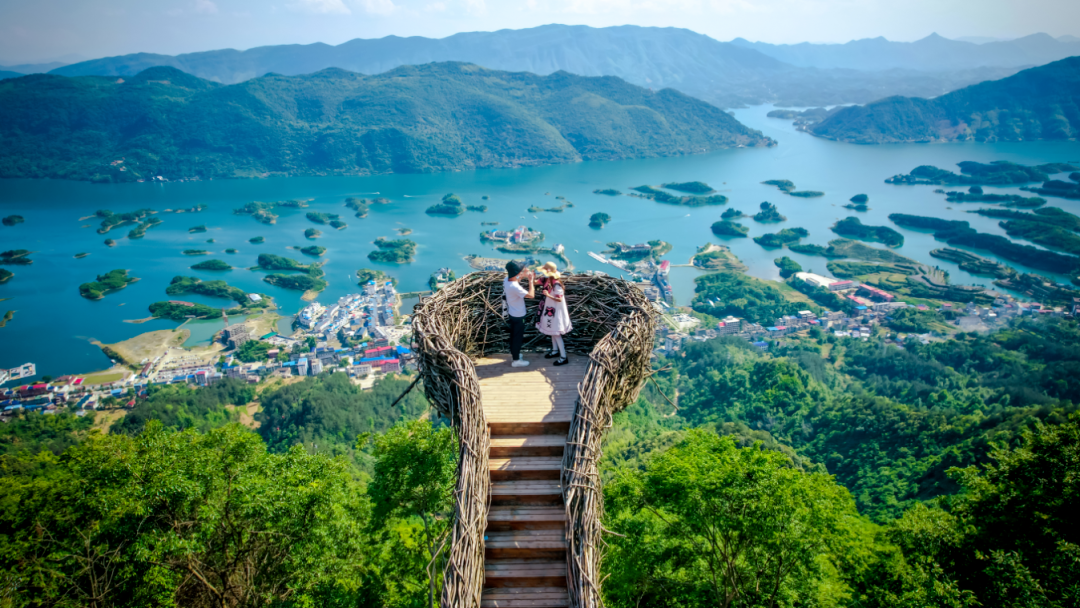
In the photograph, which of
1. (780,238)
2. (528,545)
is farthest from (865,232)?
(528,545)

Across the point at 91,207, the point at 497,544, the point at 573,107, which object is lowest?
the point at 91,207

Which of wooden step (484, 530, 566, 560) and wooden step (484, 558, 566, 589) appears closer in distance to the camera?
wooden step (484, 558, 566, 589)

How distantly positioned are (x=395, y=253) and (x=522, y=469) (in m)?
61.5

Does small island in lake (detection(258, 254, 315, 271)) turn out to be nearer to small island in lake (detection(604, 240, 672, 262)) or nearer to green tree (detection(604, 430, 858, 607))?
small island in lake (detection(604, 240, 672, 262))

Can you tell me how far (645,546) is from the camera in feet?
24.5

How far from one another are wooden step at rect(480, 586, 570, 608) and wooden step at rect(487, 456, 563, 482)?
36.2 inches

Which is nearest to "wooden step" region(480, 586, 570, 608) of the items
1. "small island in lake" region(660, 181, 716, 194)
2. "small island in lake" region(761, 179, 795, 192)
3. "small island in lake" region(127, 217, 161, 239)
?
"small island in lake" region(127, 217, 161, 239)

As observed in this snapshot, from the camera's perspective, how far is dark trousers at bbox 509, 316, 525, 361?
22.2ft

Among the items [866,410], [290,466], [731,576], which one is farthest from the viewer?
[866,410]

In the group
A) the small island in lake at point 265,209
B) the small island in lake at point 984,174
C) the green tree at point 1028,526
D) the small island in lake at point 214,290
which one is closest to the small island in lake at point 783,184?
the small island in lake at point 984,174

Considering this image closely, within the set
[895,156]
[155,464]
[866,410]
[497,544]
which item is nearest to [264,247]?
[866,410]

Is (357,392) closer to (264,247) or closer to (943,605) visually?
(943,605)

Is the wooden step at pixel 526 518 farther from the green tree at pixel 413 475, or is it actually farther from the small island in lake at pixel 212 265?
the small island in lake at pixel 212 265

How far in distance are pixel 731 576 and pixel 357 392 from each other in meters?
33.8
